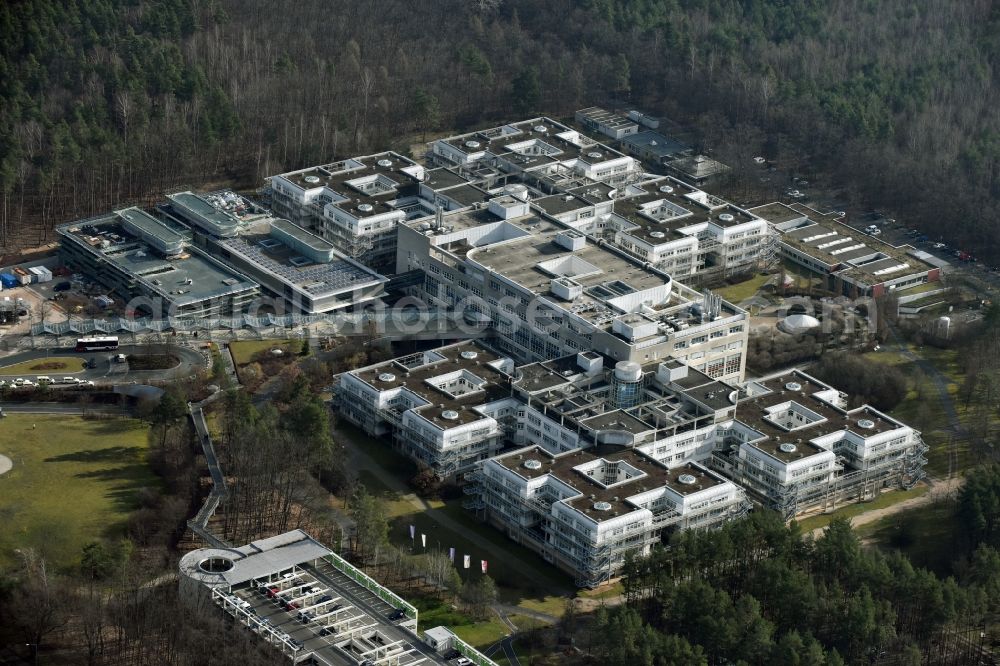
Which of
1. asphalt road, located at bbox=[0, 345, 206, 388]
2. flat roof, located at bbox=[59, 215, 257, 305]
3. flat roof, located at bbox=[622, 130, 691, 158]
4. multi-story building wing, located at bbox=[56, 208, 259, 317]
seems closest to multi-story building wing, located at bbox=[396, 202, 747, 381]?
flat roof, located at bbox=[59, 215, 257, 305]

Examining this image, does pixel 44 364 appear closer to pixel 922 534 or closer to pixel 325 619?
pixel 325 619

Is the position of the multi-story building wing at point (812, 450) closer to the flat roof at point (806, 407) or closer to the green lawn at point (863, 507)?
the flat roof at point (806, 407)

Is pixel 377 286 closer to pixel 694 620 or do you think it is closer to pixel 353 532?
pixel 353 532

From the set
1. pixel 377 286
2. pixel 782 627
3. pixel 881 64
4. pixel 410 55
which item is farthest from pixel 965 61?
pixel 782 627

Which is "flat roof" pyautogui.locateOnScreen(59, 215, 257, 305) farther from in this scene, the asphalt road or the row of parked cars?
the row of parked cars

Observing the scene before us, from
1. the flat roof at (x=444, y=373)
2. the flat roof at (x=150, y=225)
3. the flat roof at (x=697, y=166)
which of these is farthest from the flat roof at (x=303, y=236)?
the flat roof at (x=697, y=166)

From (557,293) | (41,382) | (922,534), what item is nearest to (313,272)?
(557,293)
